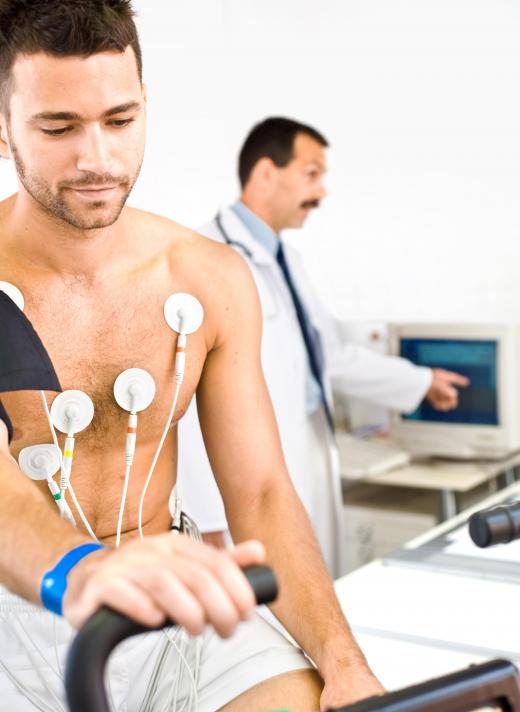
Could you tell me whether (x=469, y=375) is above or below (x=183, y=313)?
below

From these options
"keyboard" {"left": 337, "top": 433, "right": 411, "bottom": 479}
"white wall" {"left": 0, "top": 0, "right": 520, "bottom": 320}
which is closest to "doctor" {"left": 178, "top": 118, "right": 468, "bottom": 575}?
"keyboard" {"left": 337, "top": 433, "right": 411, "bottom": 479}

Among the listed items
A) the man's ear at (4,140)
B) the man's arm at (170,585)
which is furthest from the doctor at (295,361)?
the man's arm at (170,585)

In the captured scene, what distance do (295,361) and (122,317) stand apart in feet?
5.13

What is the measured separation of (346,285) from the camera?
441cm

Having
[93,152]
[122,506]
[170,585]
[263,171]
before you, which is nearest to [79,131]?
[93,152]

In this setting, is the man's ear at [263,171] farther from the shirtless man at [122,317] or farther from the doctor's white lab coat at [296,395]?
the shirtless man at [122,317]

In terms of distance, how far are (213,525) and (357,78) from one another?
246cm

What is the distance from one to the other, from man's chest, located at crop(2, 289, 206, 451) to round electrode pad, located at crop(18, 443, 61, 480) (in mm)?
30

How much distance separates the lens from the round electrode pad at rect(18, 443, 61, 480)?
1.36m

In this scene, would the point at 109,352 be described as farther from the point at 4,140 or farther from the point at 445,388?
the point at 445,388

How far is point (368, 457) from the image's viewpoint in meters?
3.55

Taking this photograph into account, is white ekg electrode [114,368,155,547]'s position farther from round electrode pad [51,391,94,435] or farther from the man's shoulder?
the man's shoulder

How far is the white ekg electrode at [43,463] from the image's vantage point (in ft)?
4.46

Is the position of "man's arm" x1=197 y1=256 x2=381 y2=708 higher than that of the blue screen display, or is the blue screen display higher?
"man's arm" x1=197 y1=256 x2=381 y2=708
